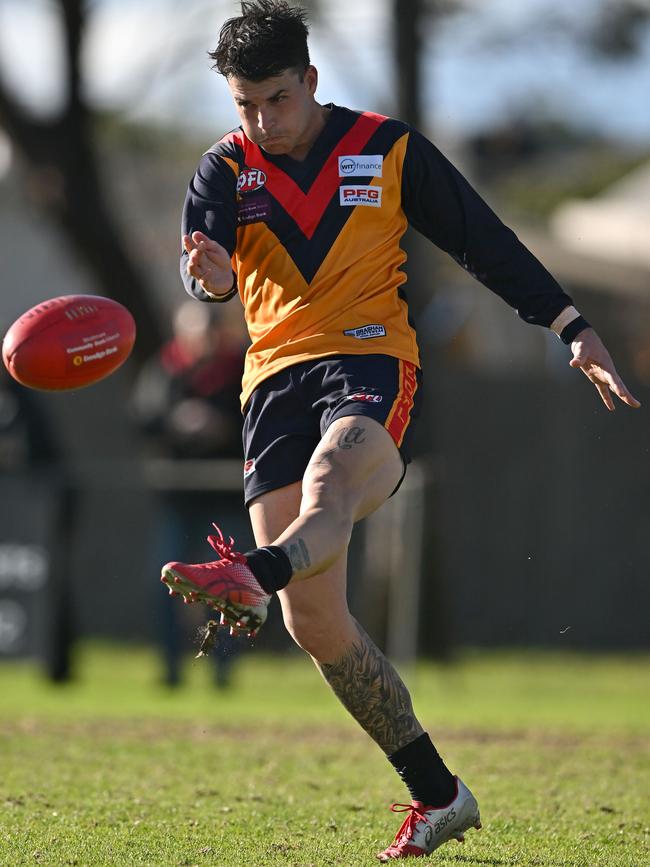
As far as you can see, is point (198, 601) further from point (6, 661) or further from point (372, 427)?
point (6, 661)

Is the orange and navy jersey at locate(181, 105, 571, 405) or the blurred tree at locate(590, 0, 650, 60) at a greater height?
the blurred tree at locate(590, 0, 650, 60)

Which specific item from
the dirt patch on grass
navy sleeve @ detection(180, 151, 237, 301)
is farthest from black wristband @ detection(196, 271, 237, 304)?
the dirt patch on grass

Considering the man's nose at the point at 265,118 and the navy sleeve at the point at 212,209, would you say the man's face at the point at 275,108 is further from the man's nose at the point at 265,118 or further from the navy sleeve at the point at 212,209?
the navy sleeve at the point at 212,209

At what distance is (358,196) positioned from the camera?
5.30m

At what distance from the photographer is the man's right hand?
4.96 m

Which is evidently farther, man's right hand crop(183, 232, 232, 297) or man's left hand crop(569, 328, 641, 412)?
man's left hand crop(569, 328, 641, 412)

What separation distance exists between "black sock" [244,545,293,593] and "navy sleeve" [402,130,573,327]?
1525 mm

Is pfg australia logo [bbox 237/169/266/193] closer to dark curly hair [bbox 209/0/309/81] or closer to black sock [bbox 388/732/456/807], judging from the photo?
dark curly hair [bbox 209/0/309/81]

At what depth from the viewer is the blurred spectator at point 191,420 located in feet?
36.8

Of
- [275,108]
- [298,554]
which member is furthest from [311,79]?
[298,554]

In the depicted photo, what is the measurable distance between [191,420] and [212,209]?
21.1 feet

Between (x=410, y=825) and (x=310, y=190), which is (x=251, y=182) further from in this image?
(x=410, y=825)

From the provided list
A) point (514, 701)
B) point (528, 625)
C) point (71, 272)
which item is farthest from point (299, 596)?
point (71, 272)

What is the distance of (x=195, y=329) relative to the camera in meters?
11.4
